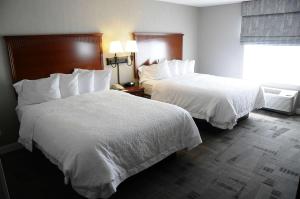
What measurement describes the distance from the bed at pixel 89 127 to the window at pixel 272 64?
3.11 m

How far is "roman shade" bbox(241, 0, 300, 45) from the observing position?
4.26 metres

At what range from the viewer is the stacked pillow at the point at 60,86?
298cm

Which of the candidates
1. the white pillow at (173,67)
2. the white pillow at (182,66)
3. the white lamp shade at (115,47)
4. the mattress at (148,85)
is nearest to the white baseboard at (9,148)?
the white lamp shade at (115,47)

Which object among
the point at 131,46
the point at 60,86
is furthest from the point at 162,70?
the point at 60,86

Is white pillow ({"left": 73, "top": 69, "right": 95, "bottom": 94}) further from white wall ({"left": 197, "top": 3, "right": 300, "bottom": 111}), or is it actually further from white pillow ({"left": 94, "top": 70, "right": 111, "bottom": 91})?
white wall ({"left": 197, "top": 3, "right": 300, "bottom": 111})

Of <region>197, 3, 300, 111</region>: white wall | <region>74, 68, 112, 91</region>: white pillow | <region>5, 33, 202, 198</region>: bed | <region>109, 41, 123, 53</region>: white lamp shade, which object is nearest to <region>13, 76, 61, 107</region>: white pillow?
<region>5, 33, 202, 198</region>: bed

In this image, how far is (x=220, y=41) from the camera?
556cm

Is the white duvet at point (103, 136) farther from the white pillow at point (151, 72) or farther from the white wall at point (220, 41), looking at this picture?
the white wall at point (220, 41)

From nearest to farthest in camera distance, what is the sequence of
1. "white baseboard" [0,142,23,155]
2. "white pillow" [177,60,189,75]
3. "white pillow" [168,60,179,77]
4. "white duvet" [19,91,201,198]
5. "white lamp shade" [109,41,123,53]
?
1. "white duvet" [19,91,201,198]
2. "white baseboard" [0,142,23,155]
3. "white lamp shade" [109,41,123,53]
4. "white pillow" [168,60,179,77]
5. "white pillow" [177,60,189,75]

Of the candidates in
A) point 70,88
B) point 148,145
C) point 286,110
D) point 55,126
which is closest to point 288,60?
point 286,110

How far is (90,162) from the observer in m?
1.84

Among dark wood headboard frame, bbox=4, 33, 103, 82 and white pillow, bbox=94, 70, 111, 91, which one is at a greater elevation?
dark wood headboard frame, bbox=4, 33, 103, 82

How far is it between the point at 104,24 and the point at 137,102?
1.77 m

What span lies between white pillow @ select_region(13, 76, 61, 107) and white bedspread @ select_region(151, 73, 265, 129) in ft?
6.06
